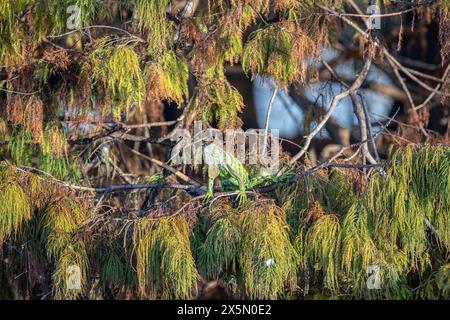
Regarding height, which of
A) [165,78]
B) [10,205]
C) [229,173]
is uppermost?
[165,78]

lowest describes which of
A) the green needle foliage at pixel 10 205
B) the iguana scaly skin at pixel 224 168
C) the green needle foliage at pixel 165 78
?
the green needle foliage at pixel 10 205

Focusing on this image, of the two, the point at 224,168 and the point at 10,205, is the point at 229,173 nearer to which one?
the point at 224,168

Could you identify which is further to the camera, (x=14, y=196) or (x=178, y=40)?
(x=178, y=40)

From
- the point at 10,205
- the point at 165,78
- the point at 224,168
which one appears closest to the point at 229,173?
the point at 224,168

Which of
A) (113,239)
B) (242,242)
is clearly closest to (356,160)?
(242,242)

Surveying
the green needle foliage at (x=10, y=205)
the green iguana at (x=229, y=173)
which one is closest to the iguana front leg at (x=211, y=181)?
the green iguana at (x=229, y=173)

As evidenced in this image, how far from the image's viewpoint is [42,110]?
4836 millimetres

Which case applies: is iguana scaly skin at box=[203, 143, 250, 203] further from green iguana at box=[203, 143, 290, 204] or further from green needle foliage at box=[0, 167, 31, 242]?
green needle foliage at box=[0, 167, 31, 242]

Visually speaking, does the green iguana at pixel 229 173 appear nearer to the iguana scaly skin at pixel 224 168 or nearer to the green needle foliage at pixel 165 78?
the iguana scaly skin at pixel 224 168

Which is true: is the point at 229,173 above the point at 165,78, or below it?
below

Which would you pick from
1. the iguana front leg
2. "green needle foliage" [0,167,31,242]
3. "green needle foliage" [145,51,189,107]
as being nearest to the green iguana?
the iguana front leg
